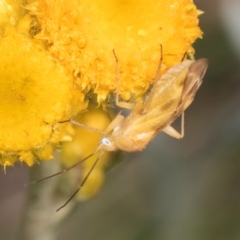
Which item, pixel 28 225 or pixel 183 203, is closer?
pixel 28 225

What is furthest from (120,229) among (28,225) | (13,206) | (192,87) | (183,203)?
(192,87)

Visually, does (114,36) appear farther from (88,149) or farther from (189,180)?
(189,180)

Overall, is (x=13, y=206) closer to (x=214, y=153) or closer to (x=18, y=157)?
(x=214, y=153)

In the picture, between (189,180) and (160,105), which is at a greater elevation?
(160,105)

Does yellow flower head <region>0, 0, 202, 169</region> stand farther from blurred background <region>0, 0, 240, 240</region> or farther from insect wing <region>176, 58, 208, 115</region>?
blurred background <region>0, 0, 240, 240</region>

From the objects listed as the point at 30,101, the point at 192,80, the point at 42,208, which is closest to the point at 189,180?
the point at 42,208

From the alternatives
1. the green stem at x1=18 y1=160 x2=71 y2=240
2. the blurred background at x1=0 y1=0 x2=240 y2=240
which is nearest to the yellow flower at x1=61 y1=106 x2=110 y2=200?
the green stem at x1=18 y1=160 x2=71 y2=240
